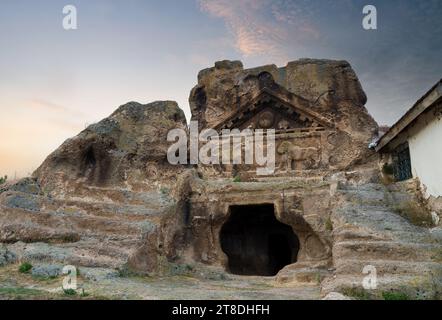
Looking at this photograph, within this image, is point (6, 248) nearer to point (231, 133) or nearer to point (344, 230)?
point (344, 230)

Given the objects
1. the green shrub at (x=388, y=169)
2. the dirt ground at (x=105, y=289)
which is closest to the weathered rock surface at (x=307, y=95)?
the green shrub at (x=388, y=169)

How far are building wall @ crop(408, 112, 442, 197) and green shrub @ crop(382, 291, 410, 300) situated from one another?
459cm

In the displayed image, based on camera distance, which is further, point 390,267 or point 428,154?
point 428,154

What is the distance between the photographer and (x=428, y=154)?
→ 10891 mm

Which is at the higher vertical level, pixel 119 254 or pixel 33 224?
pixel 33 224

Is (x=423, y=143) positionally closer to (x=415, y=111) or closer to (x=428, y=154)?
(x=428, y=154)

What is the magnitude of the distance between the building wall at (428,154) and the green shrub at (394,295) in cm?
459

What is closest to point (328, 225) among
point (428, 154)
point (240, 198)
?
point (240, 198)

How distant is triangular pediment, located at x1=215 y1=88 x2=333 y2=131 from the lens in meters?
20.2

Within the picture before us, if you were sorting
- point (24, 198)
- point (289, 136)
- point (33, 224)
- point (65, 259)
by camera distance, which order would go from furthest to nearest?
point (289, 136), point (24, 198), point (33, 224), point (65, 259)

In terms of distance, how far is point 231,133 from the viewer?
2139 cm

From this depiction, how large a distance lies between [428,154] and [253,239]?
9379 millimetres
